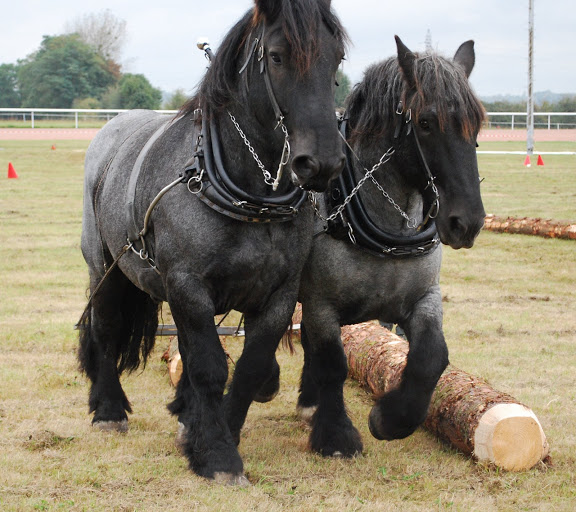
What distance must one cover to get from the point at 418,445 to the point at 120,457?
1.60 meters

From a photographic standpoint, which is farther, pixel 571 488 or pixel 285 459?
pixel 285 459

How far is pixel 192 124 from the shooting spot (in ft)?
14.0

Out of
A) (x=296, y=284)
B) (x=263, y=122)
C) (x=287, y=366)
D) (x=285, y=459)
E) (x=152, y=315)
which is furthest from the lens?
(x=287, y=366)

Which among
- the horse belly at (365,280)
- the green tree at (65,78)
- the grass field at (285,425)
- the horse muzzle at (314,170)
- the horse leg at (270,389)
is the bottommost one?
the grass field at (285,425)

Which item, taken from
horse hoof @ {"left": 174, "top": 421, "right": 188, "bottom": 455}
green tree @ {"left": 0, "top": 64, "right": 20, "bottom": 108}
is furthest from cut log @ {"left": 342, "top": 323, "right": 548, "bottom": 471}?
green tree @ {"left": 0, "top": 64, "right": 20, "bottom": 108}

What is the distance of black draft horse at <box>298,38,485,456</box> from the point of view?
4.05m

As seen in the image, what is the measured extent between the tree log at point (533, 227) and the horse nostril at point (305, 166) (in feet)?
29.1

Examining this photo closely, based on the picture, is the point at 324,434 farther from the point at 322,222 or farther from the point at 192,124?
the point at 192,124

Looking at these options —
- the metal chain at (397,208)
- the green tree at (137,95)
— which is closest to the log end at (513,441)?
the metal chain at (397,208)

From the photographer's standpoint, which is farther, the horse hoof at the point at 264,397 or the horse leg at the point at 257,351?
the horse hoof at the point at 264,397

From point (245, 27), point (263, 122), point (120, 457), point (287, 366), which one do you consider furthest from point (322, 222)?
point (287, 366)

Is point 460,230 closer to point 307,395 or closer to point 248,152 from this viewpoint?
point 248,152

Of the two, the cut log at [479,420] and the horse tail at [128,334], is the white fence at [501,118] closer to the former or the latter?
the horse tail at [128,334]

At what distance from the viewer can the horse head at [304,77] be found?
135 inches
